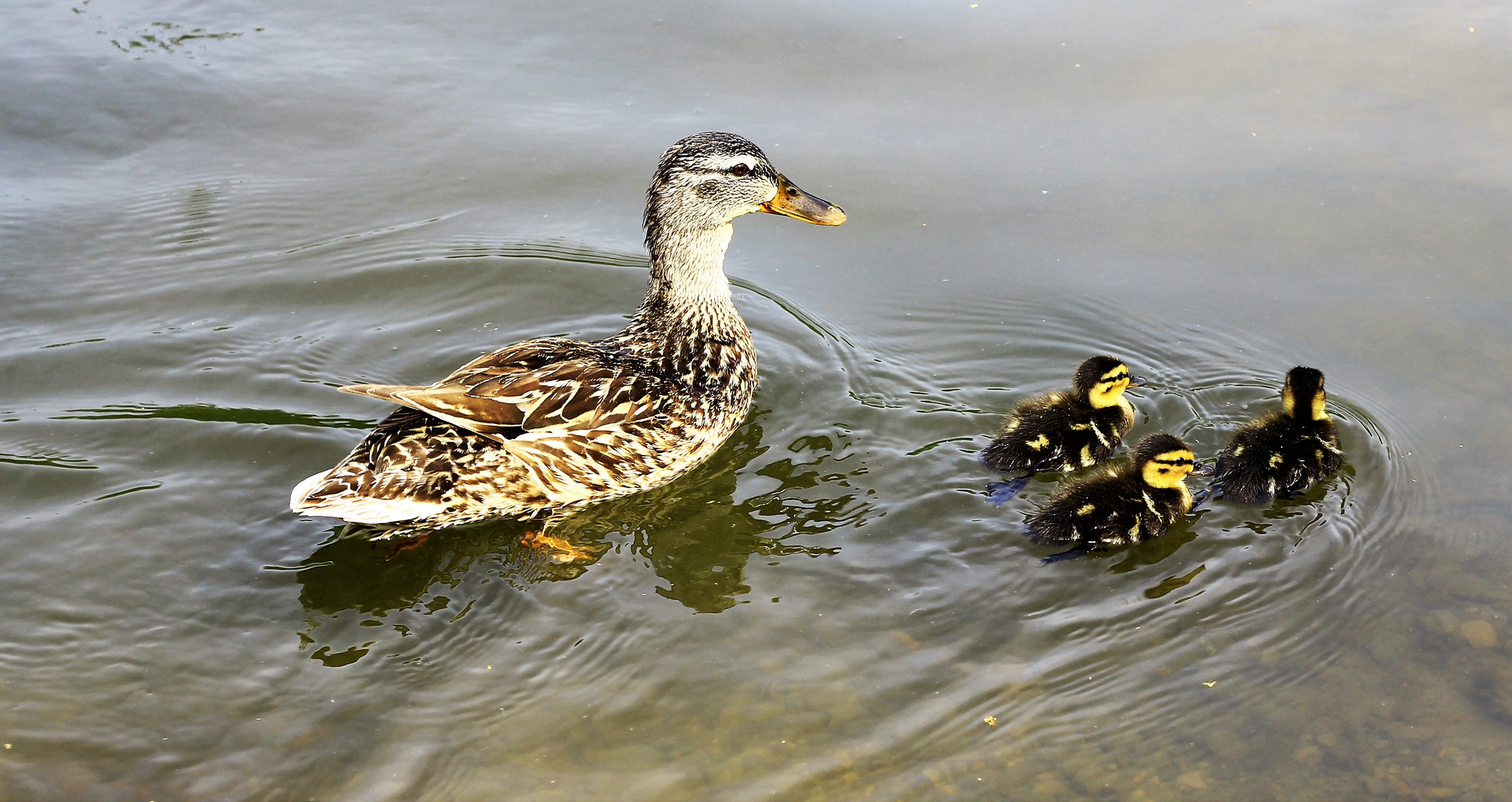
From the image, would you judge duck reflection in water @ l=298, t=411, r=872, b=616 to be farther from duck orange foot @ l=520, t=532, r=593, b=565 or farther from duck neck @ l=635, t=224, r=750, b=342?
duck neck @ l=635, t=224, r=750, b=342

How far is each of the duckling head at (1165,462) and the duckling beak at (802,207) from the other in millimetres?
1631

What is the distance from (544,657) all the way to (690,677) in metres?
0.48

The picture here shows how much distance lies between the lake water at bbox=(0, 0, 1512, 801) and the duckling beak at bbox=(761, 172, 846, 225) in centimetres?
59

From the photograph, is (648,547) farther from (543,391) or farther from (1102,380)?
(1102,380)

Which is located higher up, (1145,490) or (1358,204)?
(1358,204)

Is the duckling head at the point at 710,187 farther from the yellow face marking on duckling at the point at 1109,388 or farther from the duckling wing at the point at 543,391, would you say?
the yellow face marking on duckling at the point at 1109,388

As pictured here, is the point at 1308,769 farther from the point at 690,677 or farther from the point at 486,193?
the point at 486,193

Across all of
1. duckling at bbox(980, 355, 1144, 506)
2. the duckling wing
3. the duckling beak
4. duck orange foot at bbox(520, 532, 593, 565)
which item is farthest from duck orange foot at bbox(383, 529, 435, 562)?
duckling at bbox(980, 355, 1144, 506)

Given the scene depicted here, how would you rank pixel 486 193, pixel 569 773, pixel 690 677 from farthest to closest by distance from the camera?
pixel 486 193 < pixel 690 677 < pixel 569 773

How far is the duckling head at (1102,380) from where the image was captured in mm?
4863

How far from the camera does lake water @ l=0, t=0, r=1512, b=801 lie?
3.71 m

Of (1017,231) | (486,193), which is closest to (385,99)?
(486,193)

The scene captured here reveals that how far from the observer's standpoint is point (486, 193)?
256 inches

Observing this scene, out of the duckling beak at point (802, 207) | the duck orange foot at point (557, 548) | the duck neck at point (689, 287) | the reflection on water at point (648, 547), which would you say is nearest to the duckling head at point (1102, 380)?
the reflection on water at point (648, 547)
